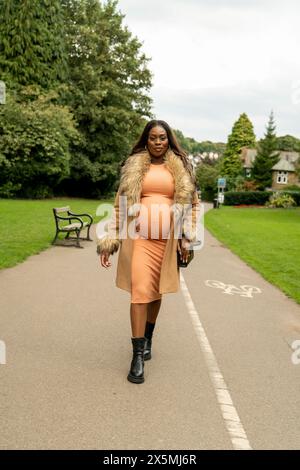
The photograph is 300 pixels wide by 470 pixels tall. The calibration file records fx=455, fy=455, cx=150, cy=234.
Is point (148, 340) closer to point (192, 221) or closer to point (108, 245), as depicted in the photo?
point (108, 245)

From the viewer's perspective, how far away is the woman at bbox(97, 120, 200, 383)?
13.2ft

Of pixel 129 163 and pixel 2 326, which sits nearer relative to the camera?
pixel 129 163

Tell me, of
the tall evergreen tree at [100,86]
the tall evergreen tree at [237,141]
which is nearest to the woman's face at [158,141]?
the tall evergreen tree at [100,86]

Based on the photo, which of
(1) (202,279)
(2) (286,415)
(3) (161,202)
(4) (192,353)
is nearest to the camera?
(2) (286,415)

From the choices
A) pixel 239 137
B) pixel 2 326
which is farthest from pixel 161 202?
pixel 239 137

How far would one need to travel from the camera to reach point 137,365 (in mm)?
3941

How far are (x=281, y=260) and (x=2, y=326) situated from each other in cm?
842

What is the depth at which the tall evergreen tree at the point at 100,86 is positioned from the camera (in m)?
37.4

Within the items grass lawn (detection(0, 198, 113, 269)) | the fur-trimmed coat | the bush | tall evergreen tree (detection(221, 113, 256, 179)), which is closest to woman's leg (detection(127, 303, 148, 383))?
the fur-trimmed coat

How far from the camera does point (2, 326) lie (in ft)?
17.0

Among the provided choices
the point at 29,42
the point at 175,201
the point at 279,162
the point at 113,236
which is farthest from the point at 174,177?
the point at 279,162

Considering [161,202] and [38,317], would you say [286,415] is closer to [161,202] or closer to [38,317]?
[161,202]

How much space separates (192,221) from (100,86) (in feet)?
117
